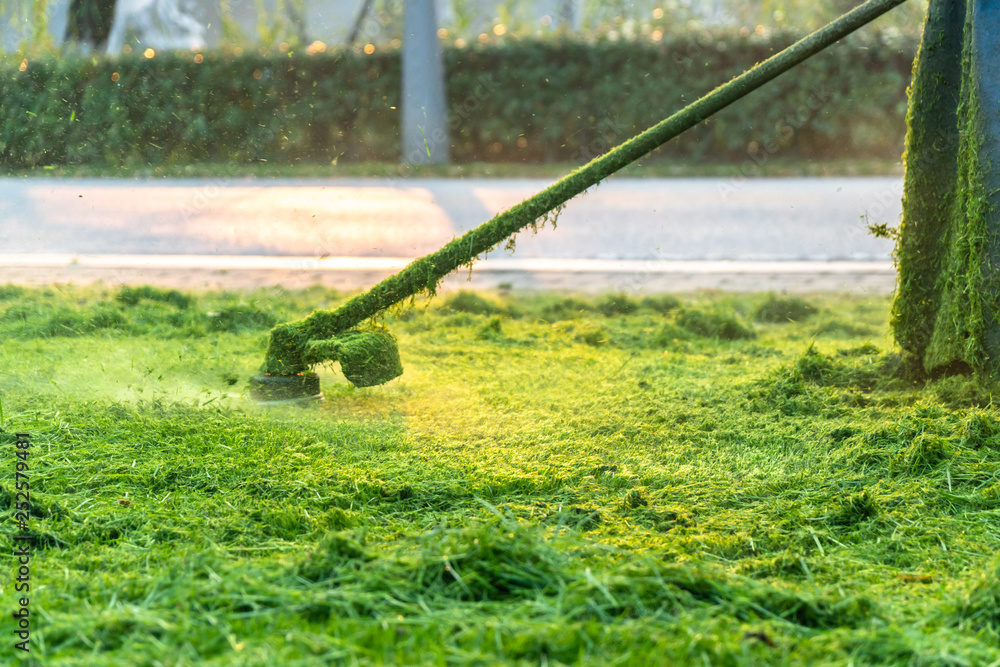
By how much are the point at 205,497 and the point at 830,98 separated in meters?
A: 9.77

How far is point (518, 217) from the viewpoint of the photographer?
3682mm

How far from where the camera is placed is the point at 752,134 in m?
10.5

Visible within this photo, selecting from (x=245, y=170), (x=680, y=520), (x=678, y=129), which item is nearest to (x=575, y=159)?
(x=245, y=170)

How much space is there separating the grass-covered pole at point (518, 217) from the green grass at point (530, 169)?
14.2ft

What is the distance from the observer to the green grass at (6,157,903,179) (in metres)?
8.02

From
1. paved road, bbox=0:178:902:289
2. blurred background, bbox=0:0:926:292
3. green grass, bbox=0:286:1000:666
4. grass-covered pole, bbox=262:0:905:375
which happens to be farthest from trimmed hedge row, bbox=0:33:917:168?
grass-covered pole, bbox=262:0:905:375

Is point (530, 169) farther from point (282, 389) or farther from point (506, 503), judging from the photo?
point (506, 503)

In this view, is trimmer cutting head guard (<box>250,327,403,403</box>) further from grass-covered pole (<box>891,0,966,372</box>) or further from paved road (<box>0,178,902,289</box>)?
paved road (<box>0,178,902,289</box>)

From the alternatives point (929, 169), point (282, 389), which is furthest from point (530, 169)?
point (282, 389)

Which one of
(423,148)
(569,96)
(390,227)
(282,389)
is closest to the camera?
(282,389)

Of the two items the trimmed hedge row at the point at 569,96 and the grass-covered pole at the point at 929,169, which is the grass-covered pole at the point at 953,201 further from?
the trimmed hedge row at the point at 569,96

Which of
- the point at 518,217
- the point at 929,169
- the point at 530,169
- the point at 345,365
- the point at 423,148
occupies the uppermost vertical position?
the point at 423,148

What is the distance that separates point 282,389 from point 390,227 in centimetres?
336

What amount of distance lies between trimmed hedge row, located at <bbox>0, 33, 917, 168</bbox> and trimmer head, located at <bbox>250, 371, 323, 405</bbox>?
6.20m
